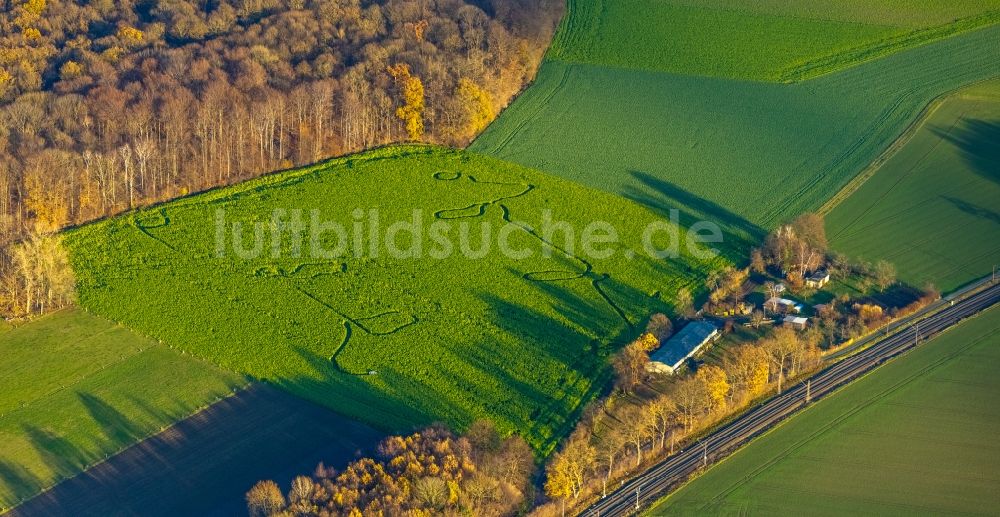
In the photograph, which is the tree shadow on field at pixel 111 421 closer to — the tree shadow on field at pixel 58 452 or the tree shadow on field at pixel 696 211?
the tree shadow on field at pixel 58 452

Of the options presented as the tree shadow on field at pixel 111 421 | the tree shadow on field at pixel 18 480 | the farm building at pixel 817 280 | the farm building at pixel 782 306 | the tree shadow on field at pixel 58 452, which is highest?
the farm building at pixel 817 280

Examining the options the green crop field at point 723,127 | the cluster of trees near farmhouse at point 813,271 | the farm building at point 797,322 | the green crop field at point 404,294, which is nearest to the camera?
the green crop field at point 404,294

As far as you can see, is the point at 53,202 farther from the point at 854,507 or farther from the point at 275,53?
the point at 854,507

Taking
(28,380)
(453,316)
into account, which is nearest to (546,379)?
(453,316)

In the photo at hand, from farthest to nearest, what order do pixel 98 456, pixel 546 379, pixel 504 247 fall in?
pixel 504 247 → pixel 546 379 → pixel 98 456

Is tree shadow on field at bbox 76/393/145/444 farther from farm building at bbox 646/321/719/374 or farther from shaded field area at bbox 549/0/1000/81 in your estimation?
shaded field area at bbox 549/0/1000/81

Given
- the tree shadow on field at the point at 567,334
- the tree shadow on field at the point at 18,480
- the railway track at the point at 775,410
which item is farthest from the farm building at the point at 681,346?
the tree shadow on field at the point at 18,480

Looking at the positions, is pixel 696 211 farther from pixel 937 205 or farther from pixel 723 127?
pixel 937 205
